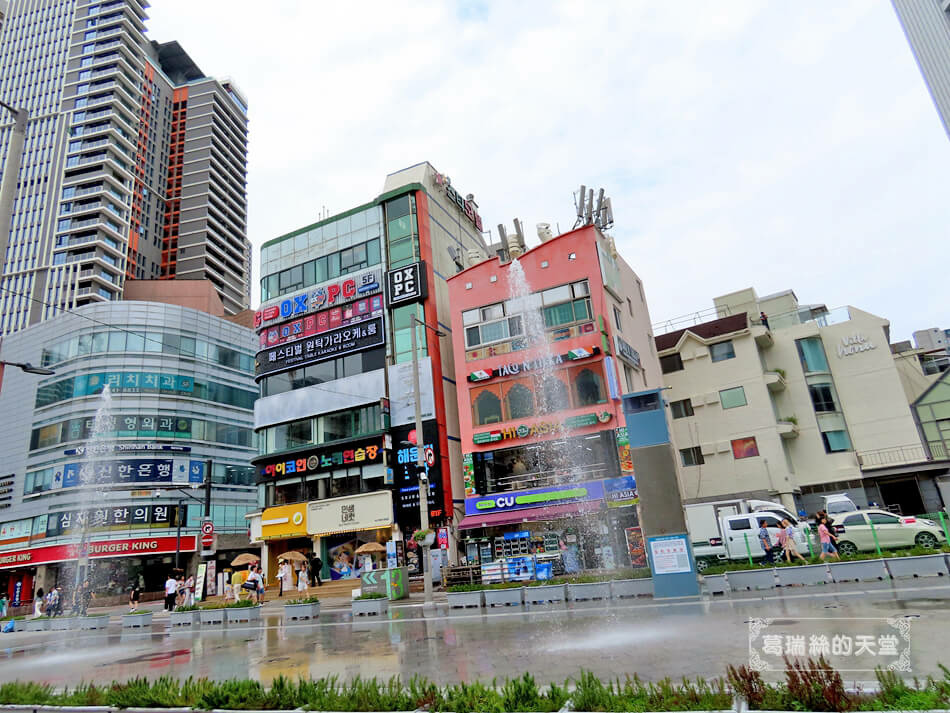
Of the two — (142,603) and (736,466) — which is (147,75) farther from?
(736,466)

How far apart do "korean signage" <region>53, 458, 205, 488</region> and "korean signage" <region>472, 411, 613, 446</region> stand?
113 feet

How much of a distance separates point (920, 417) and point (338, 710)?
4308cm

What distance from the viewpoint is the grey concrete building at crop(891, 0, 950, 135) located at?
2706 centimetres

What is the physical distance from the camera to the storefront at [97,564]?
5156cm

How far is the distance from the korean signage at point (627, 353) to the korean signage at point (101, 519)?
43.7m

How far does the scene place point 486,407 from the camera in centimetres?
3719

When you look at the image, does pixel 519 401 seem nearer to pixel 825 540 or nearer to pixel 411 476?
pixel 411 476

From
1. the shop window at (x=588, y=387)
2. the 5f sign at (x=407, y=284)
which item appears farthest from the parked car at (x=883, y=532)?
the 5f sign at (x=407, y=284)

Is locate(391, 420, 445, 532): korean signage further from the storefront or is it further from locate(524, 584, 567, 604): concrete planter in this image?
the storefront

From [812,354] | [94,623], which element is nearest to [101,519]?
[94,623]

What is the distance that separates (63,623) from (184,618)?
8.77m

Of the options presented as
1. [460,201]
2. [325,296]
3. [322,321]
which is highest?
[460,201]

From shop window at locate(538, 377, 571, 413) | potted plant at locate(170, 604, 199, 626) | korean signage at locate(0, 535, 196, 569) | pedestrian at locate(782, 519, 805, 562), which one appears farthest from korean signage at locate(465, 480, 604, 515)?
korean signage at locate(0, 535, 196, 569)

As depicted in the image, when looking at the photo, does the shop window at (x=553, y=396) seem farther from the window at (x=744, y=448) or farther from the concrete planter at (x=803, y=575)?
the concrete planter at (x=803, y=575)
